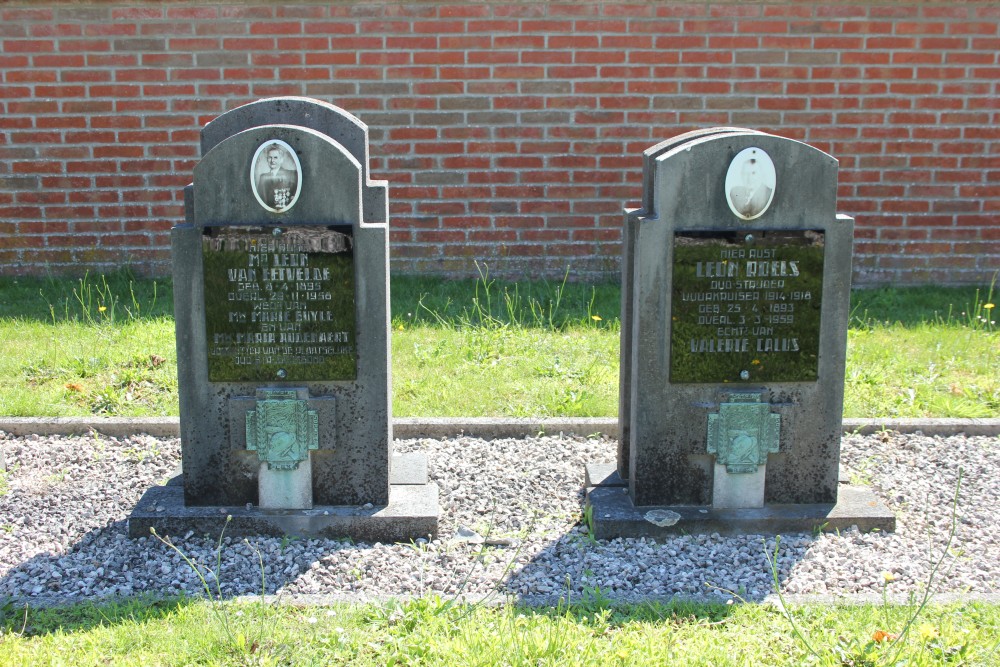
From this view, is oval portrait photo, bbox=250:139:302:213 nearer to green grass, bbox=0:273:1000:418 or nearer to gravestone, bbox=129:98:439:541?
gravestone, bbox=129:98:439:541

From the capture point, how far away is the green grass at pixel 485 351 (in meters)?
5.43

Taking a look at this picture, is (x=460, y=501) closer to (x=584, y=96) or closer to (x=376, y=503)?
(x=376, y=503)

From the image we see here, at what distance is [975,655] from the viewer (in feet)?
10.1

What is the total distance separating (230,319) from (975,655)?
2.79 meters

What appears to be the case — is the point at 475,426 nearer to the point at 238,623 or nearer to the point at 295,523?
the point at 295,523

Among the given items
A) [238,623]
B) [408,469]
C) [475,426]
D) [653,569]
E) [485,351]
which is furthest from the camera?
[485,351]

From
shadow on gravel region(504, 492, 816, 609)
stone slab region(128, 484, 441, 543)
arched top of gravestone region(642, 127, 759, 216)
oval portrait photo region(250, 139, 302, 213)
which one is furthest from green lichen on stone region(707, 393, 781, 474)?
oval portrait photo region(250, 139, 302, 213)

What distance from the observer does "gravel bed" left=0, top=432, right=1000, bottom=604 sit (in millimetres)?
Answer: 3607

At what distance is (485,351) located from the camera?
20.0ft

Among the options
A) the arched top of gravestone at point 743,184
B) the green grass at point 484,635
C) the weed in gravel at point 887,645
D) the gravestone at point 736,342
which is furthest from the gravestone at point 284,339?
the weed in gravel at point 887,645

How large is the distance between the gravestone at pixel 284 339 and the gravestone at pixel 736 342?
979mm

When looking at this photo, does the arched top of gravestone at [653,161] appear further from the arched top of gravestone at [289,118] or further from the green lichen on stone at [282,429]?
the green lichen on stone at [282,429]

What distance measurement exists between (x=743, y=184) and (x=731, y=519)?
130 centimetres

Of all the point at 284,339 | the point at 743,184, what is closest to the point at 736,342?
the point at 743,184
